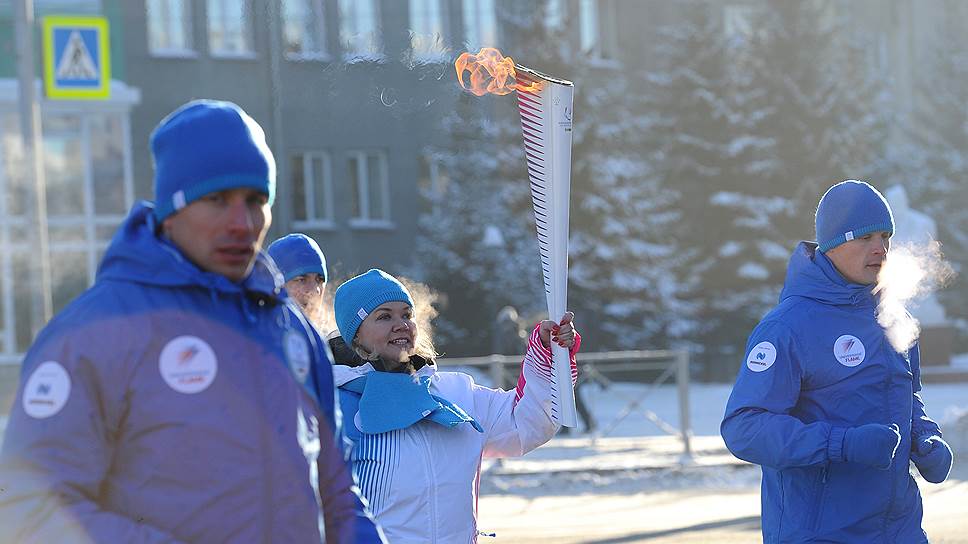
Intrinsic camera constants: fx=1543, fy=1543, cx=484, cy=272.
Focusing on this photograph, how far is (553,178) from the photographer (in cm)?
442

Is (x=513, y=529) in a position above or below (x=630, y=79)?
below

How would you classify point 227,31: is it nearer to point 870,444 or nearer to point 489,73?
point 489,73

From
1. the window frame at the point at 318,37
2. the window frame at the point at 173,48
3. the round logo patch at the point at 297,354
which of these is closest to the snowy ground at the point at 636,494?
the window frame at the point at 318,37

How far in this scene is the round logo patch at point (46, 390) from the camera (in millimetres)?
2402

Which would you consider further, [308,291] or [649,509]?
[649,509]

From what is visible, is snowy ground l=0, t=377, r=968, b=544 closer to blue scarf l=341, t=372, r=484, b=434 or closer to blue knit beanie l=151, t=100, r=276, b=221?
blue scarf l=341, t=372, r=484, b=434

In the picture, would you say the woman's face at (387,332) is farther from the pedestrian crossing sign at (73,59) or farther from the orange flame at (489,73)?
the pedestrian crossing sign at (73,59)

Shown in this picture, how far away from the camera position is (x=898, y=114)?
39.0m

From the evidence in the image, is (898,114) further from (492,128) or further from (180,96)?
(180,96)

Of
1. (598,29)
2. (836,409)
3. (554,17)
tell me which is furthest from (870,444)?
(598,29)

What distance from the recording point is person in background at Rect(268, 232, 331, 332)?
18.4ft

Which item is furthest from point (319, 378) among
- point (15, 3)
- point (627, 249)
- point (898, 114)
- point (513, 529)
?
point (898, 114)

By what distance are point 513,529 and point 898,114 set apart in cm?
3029

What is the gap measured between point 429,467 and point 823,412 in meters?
1.15
